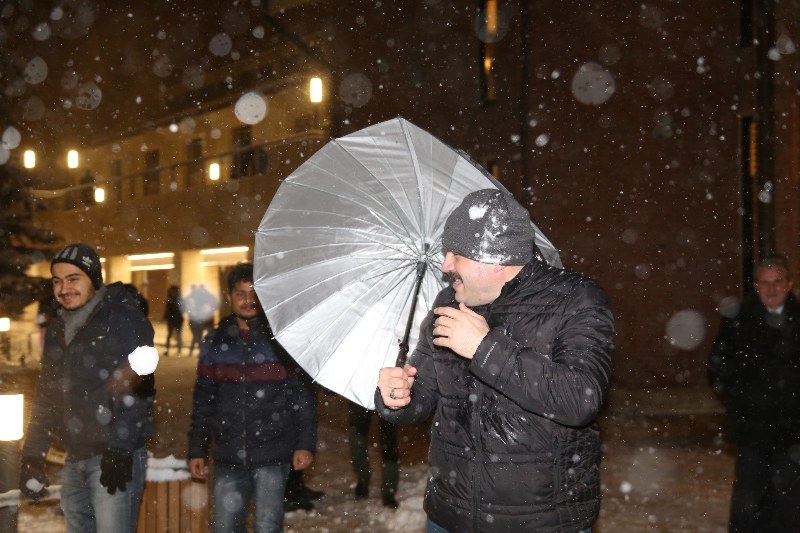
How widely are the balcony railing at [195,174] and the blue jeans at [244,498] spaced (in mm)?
18383

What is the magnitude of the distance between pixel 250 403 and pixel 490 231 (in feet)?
8.40

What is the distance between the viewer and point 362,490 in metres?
7.49

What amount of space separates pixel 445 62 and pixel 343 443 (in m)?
10.7

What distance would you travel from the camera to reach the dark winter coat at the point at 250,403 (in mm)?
4625

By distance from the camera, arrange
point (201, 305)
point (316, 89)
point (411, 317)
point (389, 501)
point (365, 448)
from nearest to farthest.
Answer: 1. point (411, 317)
2. point (389, 501)
3. point (365, 448)
4. point (316, 89)
5. point (201, 305)

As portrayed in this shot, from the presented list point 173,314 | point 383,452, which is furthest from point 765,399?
point 173,314

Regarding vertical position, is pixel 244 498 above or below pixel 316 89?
below

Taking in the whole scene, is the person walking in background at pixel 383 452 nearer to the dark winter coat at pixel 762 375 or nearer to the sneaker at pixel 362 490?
the sneaker at pixel 362 490

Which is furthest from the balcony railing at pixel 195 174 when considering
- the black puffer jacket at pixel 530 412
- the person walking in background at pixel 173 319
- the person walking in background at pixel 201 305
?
the black puffer jacket at pixel 530 412

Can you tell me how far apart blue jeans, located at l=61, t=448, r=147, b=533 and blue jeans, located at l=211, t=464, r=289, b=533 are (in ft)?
1.60

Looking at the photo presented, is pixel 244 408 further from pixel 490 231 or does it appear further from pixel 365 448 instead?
pixel 365 448

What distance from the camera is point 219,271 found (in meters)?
28.7

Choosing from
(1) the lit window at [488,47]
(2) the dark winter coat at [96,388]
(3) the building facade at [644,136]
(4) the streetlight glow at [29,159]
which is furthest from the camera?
(4) the streetlight glow at [29,159]

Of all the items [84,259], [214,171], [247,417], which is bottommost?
[247,417]
